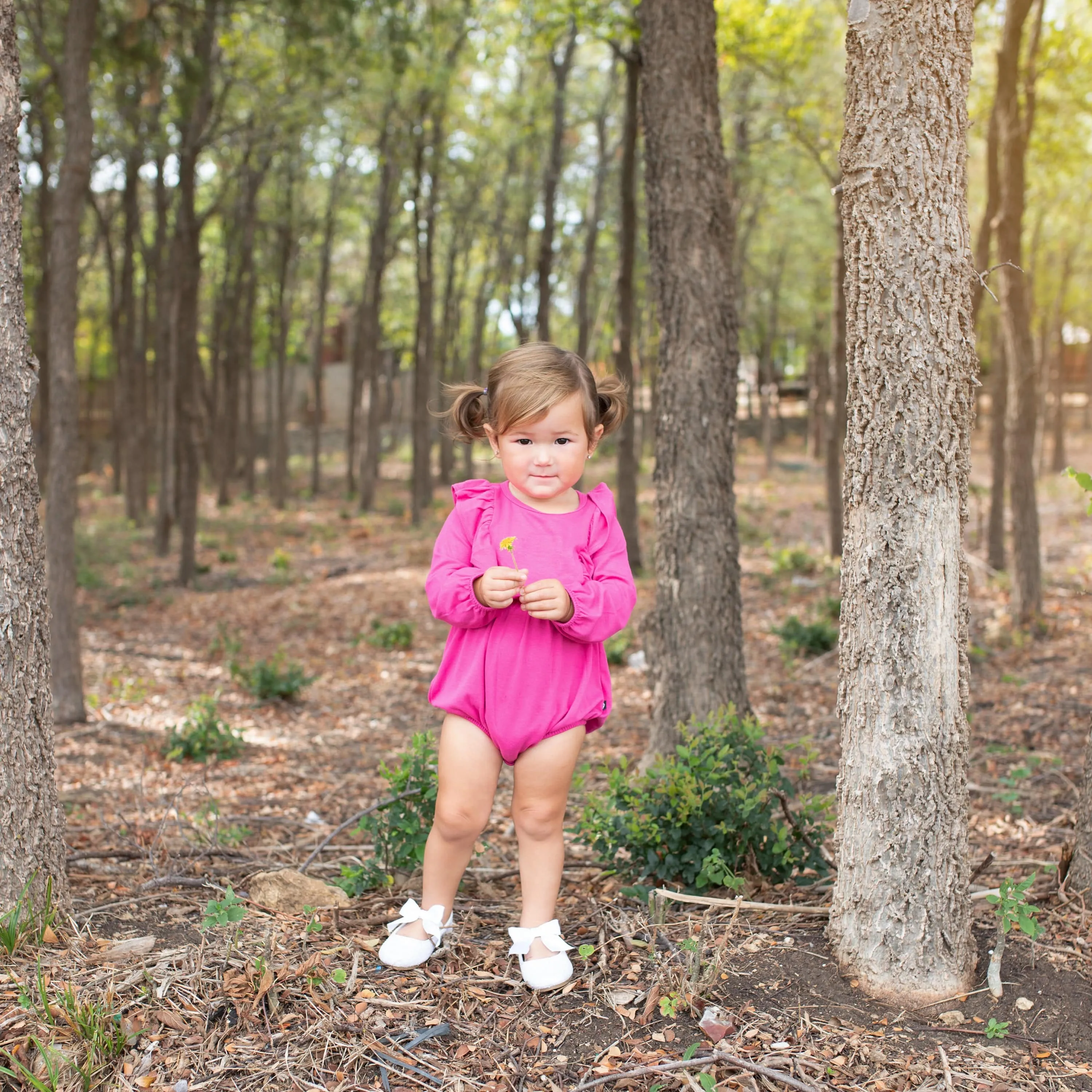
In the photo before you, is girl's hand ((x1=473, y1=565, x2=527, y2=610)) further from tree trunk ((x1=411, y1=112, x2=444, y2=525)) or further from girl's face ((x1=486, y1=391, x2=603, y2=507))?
tree trunk ((x1=411, y1=112, x2=444, y2=525))

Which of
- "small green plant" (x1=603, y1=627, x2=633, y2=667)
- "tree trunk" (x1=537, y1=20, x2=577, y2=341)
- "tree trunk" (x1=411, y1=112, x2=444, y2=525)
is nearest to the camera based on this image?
"small green plant" (x1=603, y1=627, x2=633, y2=667)

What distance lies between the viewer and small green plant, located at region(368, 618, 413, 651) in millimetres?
9047

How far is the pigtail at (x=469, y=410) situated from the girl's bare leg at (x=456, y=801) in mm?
793

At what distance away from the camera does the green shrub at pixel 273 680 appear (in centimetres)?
719

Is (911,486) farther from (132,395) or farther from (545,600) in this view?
(132,395)

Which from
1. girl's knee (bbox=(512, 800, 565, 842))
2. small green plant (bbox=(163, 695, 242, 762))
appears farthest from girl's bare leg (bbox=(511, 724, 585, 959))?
small green plant (bbox=(163, 695, 242, 762))

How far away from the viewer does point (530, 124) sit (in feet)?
45.1

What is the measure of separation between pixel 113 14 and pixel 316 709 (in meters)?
7.63

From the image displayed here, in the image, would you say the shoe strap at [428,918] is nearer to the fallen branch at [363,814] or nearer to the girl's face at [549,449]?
the fallen branch at [363,814]

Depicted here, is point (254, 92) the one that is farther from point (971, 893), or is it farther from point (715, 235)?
point (971, 893)

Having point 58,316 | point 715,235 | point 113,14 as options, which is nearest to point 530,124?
point 113,14

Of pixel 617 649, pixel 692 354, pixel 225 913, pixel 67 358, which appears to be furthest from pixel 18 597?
pixel 617 649

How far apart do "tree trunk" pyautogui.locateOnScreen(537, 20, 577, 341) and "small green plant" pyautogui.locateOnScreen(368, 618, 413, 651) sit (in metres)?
4.56

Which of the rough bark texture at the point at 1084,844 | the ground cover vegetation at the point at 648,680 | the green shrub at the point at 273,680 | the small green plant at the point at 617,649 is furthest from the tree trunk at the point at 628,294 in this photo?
the rough bark texture at the point at 1084,844
